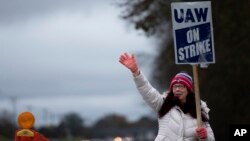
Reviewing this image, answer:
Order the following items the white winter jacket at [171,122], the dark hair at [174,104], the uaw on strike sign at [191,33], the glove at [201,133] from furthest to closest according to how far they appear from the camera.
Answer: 1. the uaw on strike sign at [191,33]
2. the dark hair at [174,104]
3. the white winter jacket at [171,122]
4. the glove at [201,133]

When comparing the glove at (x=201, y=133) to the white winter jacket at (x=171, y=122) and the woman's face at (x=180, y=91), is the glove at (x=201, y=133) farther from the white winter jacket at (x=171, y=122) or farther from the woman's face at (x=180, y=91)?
the woman's face at (x=180, y=91)

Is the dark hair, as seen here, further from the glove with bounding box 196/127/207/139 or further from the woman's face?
the glove with bounding box 196/127/207/139

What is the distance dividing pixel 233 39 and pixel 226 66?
16.2 ft

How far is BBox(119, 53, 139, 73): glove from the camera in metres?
11.2

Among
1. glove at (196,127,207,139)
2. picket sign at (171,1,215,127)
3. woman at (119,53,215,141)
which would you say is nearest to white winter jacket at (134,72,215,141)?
woman at (119,53,215,141)

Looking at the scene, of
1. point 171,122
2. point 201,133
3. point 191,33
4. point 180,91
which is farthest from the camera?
point 191,33

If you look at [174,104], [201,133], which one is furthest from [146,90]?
[201,133]

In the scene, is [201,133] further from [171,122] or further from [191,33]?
[191,33]

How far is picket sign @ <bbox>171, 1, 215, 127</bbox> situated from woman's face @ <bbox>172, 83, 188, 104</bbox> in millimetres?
603

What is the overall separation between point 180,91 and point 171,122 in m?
0.37

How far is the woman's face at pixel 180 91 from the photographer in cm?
1117

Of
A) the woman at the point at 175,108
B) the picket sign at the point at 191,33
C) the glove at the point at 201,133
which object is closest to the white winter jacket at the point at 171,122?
the woman at the point at 175,108

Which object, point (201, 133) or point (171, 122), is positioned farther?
point (171, 122)

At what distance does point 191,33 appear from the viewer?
11781 millimetres
